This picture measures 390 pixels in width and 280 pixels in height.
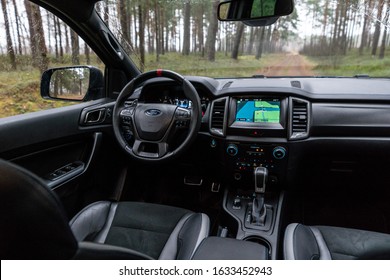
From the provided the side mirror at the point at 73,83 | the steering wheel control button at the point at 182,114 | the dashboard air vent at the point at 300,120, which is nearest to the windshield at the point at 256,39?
the side mirror at the point at 73,83

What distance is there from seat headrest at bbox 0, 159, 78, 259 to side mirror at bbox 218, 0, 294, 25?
1.92 meters

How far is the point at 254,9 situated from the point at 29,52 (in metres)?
2.38

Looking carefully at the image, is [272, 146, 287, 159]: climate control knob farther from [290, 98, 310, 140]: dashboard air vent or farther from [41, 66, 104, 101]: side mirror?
[41, 66, 104, 101]: side mirror

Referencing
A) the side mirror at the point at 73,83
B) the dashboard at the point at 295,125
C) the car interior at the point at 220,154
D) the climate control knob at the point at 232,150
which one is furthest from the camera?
the side mirror at the point at 73,83

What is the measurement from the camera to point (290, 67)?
287cm

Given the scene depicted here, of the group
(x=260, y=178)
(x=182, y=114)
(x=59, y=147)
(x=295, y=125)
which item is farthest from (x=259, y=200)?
(x=59, y=147)

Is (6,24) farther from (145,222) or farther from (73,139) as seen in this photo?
(145,222)

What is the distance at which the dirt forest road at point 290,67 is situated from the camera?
2785 millimetres

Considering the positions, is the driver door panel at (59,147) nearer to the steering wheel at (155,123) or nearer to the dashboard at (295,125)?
the steering wheel at (155,123)

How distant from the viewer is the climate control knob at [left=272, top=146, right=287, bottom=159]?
2256 mm

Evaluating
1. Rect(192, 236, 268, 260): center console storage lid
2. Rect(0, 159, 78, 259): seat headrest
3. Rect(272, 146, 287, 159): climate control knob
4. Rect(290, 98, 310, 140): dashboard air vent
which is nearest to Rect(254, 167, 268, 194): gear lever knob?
Rect(272, 146, 287, 159): climate control knob

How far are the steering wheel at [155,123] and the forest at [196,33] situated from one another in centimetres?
77

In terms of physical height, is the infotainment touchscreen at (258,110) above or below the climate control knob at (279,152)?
above
